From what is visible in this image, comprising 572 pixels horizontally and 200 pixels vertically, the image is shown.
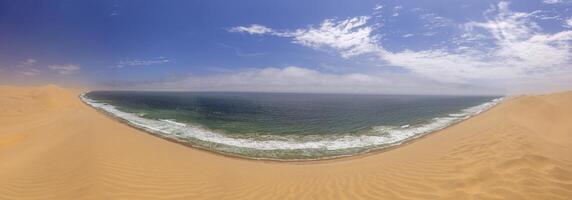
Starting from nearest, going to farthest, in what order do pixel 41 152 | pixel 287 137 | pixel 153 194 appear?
pixel 153 194 → pixel 41 152 → pixel 287 137

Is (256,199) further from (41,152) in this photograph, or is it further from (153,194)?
(41,152)

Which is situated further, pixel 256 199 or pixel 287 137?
pixel 287 137

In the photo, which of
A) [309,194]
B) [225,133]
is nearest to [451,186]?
[309,194]

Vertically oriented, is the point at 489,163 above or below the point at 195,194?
above

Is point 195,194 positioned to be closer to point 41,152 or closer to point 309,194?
point 309,194

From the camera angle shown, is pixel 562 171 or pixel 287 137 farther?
pixel 287 137

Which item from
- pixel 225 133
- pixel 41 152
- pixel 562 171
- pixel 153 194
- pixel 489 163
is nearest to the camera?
pixel 562 171

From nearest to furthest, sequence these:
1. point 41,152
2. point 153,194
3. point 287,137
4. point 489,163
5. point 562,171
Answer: point 562,171, point 153,194, point 489,163, point 41,152, point 287,137

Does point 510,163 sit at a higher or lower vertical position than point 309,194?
higher

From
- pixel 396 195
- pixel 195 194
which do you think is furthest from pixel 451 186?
pixel 195 194
